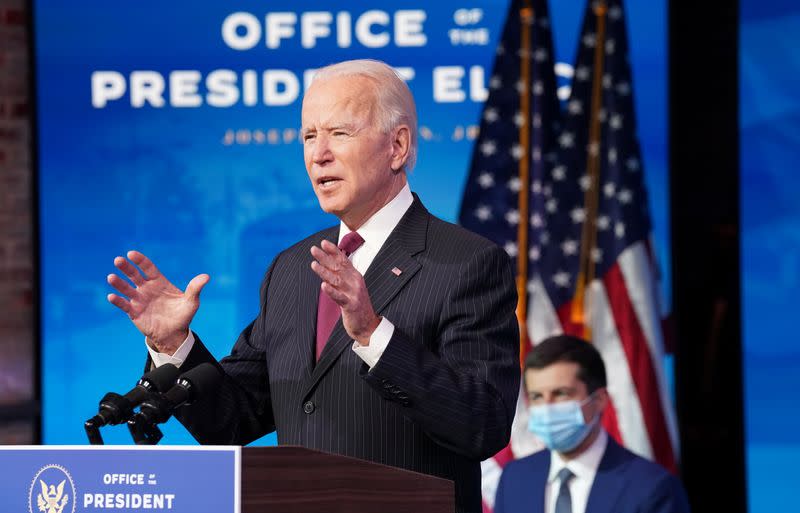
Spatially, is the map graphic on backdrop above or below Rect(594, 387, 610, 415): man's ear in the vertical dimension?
above

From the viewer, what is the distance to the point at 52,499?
69.9 inches

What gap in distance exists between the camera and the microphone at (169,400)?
6.38 feet

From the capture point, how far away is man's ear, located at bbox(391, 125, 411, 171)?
2312mm

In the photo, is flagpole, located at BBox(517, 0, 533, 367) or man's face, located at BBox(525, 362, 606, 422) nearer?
man's face, located at BBox(525, 362, 606, 422)

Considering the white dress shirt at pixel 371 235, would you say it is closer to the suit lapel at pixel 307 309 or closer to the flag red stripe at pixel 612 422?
the suit lapel at pixel 307 309

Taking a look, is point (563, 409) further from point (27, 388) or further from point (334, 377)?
point (27, 388)

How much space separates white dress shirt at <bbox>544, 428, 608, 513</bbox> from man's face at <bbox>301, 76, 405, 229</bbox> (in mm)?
2112

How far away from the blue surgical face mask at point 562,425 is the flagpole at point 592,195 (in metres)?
0.99

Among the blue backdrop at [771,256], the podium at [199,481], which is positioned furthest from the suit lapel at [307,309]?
the blue backdrop at [771,256]

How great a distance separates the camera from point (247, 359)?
243cm

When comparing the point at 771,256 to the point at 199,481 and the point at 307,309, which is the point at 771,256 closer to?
the point at 307,309

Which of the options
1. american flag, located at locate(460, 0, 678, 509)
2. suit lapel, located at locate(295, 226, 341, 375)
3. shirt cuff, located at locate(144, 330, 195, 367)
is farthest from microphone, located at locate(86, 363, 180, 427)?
american flag, located at locate(460, 0, 678, 509)

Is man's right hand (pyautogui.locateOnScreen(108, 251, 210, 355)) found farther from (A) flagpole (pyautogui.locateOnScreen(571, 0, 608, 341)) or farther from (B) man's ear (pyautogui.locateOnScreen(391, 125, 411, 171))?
(A) flagpole (pyautogui.locateOnScreen(571, 0, 608, 341))

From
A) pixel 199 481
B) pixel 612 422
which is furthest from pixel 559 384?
pixel 199 481
